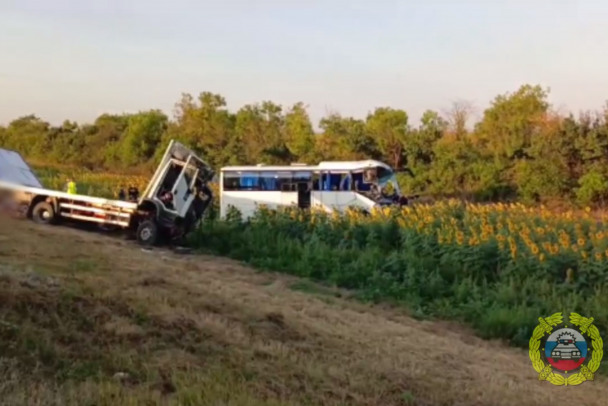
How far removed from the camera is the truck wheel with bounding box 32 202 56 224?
57.2 ft

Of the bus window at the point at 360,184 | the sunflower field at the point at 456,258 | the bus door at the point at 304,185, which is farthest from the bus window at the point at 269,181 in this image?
the sunflower field at the point at 456,258

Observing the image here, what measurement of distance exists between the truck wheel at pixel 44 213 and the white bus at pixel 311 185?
684 cm

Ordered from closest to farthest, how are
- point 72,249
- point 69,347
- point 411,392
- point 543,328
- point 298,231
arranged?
point 69,347
point 411,392
point 543,328
point 72,249
point 298,231

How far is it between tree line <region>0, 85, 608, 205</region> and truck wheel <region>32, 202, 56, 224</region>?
1915cm

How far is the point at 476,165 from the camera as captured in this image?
103 feet

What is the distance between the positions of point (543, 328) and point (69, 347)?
5760mm

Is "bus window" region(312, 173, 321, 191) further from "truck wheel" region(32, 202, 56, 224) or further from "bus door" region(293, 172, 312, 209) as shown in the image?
"truck wheel" region(32, 202, 56, 224)

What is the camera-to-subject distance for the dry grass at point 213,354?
14.1ft

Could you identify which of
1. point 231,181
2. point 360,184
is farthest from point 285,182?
point 360,184

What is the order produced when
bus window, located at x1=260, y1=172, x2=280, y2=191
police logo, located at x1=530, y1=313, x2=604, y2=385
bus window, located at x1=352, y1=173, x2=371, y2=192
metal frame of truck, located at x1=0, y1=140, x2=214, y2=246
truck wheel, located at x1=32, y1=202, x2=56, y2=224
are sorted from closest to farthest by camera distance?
1. police logo, located at x1=530, y1=313, x2=604, y2=385
2. metal frame of truck, located at x1=0, y1=140, x2=214, y2=246
3. truck wheel, located at x1=32, y1=202, x2=56, y2=224
4. bus window, located at x1=352, y1=173, x2=371, y2=192
5. bus window, located at x1=260, y1=172, x2=280, y2=191

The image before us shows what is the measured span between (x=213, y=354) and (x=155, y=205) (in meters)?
11.8

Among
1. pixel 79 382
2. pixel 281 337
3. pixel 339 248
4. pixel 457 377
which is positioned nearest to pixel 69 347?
pixel 79 382

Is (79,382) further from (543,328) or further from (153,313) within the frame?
(543,328)

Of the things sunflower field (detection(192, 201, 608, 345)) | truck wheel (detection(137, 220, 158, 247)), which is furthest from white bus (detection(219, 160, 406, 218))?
sunflower field (detection(192, 201, 608, 345))
